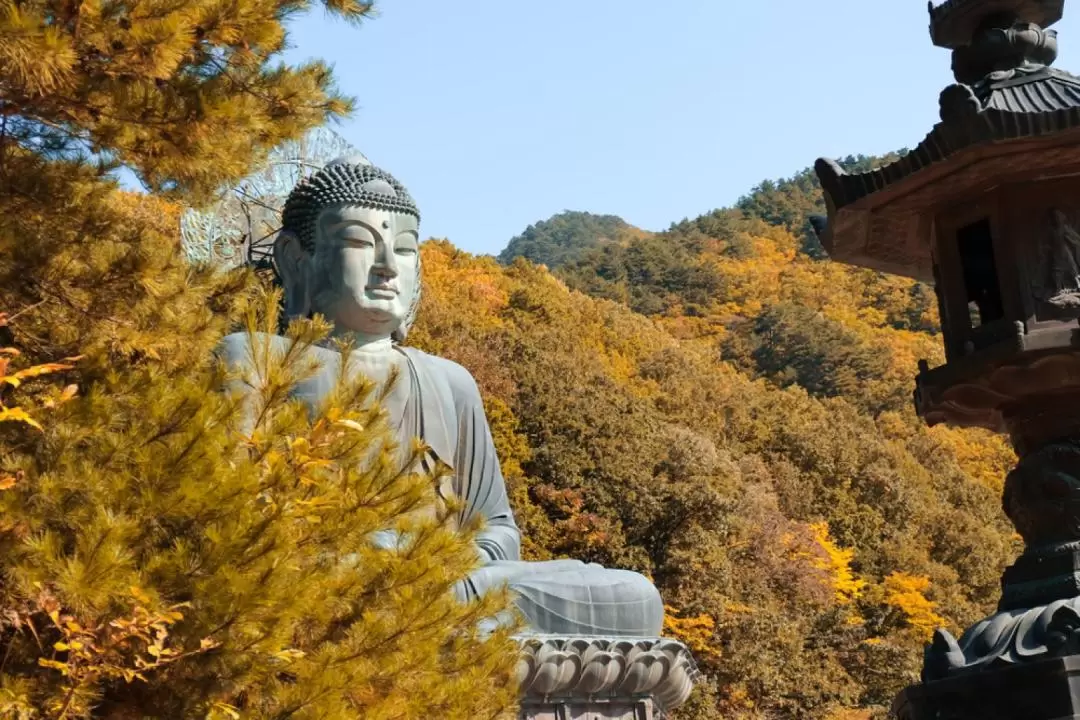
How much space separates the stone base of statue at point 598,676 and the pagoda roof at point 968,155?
177 cm

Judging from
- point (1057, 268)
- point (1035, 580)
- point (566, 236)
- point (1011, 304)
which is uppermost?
point (566, 236)

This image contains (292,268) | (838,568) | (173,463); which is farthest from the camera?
(838,568)

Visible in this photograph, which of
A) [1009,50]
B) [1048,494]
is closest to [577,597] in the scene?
[1048,494]

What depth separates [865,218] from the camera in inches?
212

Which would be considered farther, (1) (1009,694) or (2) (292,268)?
(2) (292,268)

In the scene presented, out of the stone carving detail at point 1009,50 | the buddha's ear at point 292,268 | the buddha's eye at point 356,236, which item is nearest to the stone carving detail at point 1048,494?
the stone carving detail at point 1009,50

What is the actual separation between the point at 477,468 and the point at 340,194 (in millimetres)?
1278

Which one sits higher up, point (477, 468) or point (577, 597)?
point (477, 468)

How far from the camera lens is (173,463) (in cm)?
314

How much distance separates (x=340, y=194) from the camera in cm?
586

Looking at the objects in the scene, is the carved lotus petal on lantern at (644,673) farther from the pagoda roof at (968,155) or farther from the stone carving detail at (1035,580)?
the pagoda roof at (968,155)

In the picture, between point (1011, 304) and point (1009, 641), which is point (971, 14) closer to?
point (1011, 304)

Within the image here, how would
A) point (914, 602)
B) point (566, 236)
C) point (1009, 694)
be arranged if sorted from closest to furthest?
1. point (1009, 694)
2. point (914, 602)
3. point (566, 236)

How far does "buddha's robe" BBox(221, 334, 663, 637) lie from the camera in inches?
199
